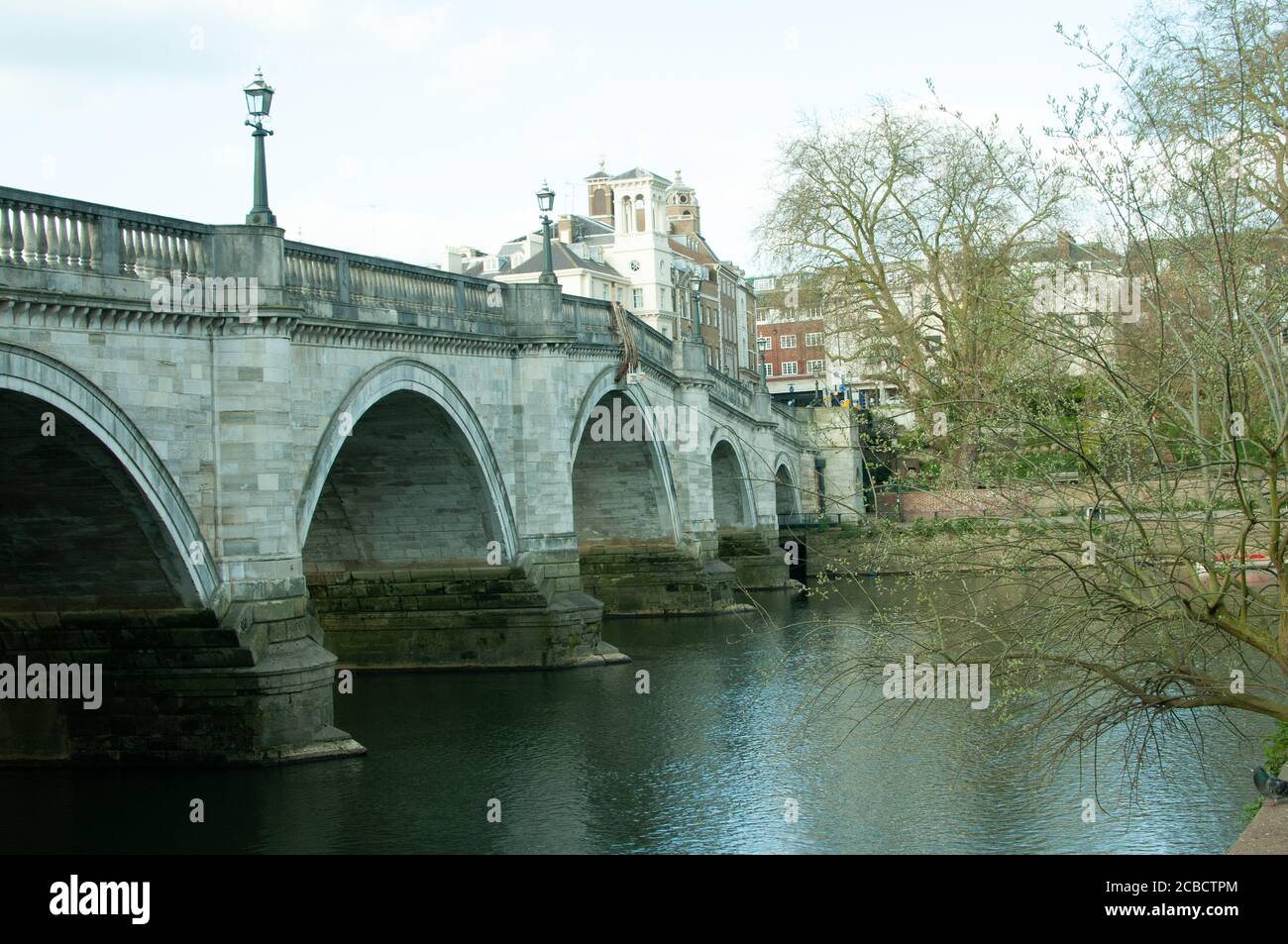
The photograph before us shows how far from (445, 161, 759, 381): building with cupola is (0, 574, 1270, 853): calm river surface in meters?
44.4

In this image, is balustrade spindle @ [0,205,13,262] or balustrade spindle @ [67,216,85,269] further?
balustrade spindle @ [67,216,85,269]

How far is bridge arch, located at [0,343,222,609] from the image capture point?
587 inches

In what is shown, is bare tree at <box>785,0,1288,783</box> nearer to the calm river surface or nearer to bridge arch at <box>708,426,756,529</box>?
the calm river surface

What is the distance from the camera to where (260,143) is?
17109 millimetres

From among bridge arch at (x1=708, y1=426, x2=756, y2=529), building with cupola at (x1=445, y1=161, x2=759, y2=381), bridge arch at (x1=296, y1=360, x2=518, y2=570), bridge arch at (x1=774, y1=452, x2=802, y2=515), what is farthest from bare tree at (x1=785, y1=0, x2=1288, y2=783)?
building with cupola at (x1=445, y1=161, x2=759, y2=381)

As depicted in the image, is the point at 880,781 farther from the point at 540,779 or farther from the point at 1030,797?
the point at 540,779

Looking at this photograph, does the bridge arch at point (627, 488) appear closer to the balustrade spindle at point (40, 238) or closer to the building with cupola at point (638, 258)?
the balustrade spindle at point (40, 238)

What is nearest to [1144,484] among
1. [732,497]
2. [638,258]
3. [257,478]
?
[257,478]

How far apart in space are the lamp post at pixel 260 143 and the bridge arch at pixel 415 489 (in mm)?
5526

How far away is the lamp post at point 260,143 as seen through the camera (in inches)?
655

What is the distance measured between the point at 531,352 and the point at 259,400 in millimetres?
8786

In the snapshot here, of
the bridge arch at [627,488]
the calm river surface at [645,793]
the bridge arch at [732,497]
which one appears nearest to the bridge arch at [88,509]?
the calm river surface at [645,793]

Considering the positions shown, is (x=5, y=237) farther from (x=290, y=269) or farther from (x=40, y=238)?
(x=290, y=269)

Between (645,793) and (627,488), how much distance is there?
1808cm
